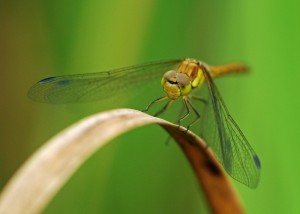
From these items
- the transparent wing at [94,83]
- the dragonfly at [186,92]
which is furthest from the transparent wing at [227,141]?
the transparent wing at [94,83]

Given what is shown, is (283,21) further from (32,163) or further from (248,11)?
(32,163)

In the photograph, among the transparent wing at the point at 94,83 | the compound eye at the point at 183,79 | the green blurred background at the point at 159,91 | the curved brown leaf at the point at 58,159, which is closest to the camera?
the curved brown leaf at the point at 58,159

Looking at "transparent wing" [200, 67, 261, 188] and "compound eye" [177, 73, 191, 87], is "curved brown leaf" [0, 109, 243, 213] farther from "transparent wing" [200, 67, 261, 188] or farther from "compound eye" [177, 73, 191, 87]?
"compound eye" [177, 73, 191, 87]

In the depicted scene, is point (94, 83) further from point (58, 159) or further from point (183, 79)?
point (58, 159)

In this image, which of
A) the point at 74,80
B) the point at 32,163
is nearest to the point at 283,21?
the point at 74,80

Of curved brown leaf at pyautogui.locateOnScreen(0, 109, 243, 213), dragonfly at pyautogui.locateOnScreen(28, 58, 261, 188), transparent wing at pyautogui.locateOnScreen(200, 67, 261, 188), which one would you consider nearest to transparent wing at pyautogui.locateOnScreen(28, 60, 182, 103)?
dragonfly at pyautogui.locateOnScreen(28, 58, 261, 188)

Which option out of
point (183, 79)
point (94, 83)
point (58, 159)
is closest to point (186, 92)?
point (183, 79)

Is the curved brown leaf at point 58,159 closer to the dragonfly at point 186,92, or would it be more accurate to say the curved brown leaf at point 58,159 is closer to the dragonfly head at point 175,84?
the dragonfly at point 186,92
